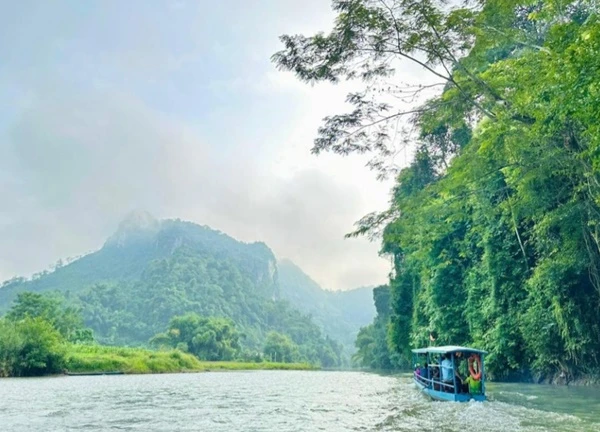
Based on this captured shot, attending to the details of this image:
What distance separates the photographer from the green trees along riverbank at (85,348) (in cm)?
2866

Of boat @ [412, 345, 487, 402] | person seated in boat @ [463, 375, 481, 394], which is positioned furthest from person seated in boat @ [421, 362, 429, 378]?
person seated in boat @ [463, 375, 481, 394]

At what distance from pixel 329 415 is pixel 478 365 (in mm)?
4332

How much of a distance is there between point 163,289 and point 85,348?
58573mm

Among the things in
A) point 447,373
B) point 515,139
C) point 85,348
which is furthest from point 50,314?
point 515,139

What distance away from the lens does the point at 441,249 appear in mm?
27906

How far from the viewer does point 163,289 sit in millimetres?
96000

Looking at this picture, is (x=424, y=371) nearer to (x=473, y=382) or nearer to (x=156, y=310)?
(x=473, y=382)

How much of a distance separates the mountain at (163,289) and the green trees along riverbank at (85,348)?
776 inches

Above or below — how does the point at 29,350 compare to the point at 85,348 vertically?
below

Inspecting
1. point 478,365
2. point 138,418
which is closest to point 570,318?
point 478,365

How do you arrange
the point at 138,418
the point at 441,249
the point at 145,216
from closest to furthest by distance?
1. the point at 138,418
2. the point at 441,249
3. the point at 145,216

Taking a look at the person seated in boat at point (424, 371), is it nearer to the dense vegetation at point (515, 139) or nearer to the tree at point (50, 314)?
the dense vegetation at point (515, 139)

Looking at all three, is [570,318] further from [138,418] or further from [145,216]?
[145,216]

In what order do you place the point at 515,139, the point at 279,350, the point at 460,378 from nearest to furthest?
the point at 515,139 < the point at 460,378 < the point at 279,350
